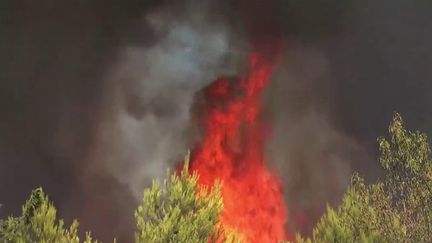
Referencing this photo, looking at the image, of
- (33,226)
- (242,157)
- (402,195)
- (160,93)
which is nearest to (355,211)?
(402,195)

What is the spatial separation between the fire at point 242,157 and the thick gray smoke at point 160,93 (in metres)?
1.42

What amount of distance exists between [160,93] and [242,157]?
8.78 metres

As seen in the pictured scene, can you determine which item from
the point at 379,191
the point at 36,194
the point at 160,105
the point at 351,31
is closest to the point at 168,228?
the point at 36,194

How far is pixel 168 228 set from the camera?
23.4 meters

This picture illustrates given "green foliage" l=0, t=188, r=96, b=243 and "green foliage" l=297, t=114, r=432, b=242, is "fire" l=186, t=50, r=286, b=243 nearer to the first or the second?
"green foliage" l=0, t=188, r=96, b=243

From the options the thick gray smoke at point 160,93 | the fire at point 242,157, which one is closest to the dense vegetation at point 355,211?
the thick gray smoke at point 160,93

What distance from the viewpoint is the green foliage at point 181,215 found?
2345cm

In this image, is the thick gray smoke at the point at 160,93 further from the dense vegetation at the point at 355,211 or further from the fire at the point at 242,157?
the dense vegetation at the point at 355,211

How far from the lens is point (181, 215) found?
2403 centimetres

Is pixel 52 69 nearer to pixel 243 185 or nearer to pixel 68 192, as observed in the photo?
pixel 68 192

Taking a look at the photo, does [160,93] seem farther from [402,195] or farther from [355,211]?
[402,195]

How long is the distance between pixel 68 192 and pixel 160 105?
997cm

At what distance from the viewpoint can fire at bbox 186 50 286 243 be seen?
39688 millimetres

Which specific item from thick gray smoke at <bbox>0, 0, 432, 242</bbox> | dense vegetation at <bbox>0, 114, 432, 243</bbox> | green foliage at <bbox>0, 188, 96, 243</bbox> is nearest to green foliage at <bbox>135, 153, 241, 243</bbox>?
dense vegetation at <bbox>0, 114, 432, 243</bbox>
